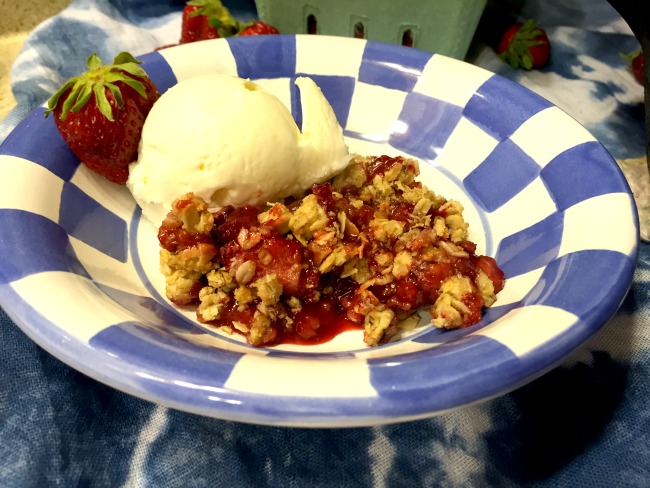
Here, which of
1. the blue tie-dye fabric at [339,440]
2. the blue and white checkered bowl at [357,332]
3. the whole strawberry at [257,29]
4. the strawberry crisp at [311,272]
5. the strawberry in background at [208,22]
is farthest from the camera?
the strawberry in background at [208,22]

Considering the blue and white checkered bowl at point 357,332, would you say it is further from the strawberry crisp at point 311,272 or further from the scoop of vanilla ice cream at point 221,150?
the scoop of vanilla ice cream at point 221,150

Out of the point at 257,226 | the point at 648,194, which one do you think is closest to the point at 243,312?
the point at 257,226

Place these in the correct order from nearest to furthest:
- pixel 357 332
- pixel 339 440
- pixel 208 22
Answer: pixel 339 440, pixel 357 332, pixel 208 22

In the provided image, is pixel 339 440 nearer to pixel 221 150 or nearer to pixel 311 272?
pixel 311 272

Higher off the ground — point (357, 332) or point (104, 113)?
point (104, 113)

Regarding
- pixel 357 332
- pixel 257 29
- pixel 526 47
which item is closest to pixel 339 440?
pixel 357 332

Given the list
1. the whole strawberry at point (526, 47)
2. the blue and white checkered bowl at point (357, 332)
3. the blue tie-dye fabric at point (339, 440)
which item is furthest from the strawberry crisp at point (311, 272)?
the whole strawberry at point (526, 47)

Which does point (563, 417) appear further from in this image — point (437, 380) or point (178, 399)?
point (178, 399)

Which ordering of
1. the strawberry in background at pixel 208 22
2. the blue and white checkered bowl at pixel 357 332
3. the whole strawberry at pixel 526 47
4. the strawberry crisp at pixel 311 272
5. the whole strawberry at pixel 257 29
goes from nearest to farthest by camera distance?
A: the blue and white checkered bowl at pixel 357 332 < the strawberry crisp at pixel 311 272 < the whole strawberry at pixel 257 29 < the strawberry in background at pixel 208 22 < the whole strawberry at pixel 526 47
